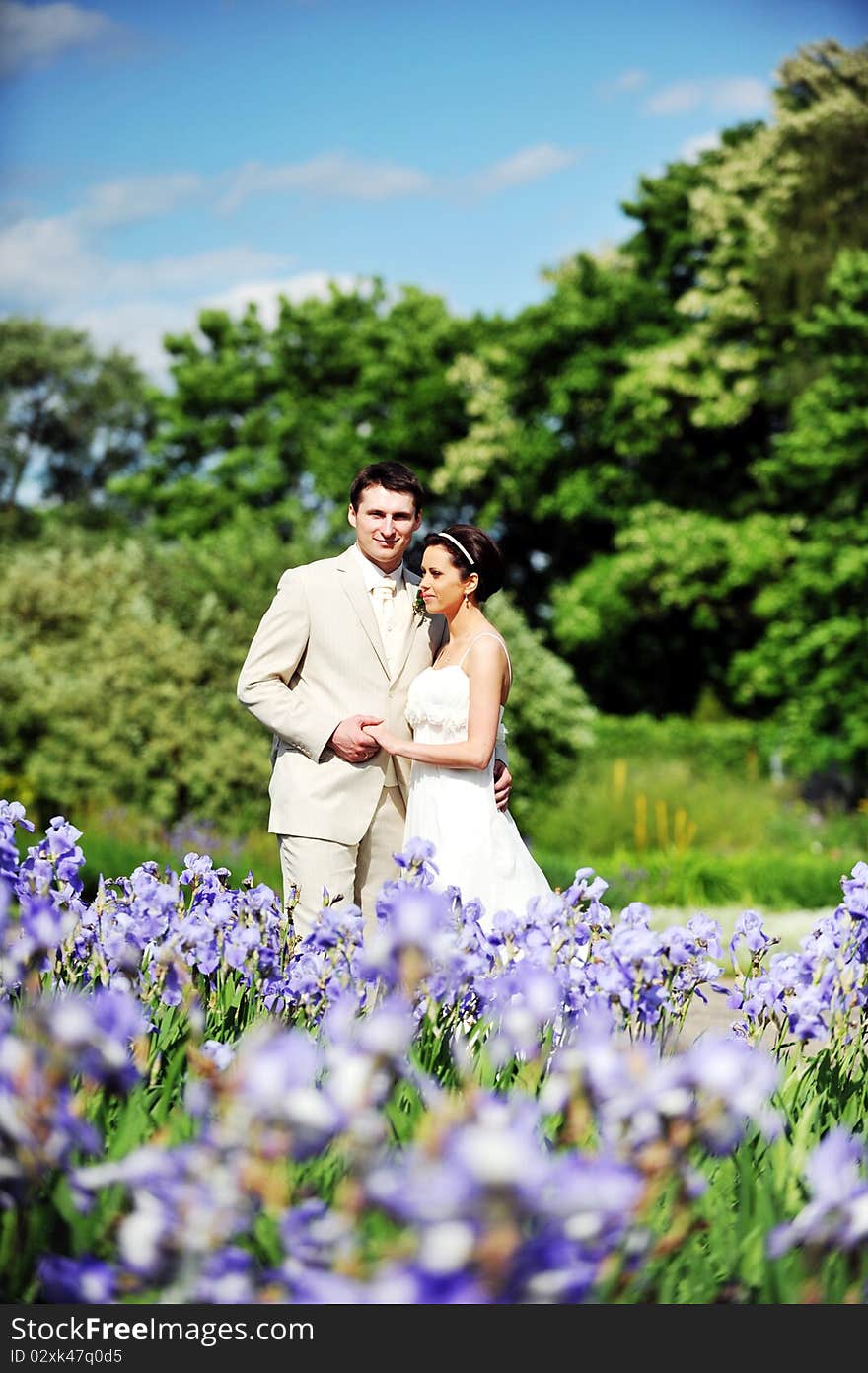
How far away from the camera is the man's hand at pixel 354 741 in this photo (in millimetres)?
3871

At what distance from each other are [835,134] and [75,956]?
19852 millimetres

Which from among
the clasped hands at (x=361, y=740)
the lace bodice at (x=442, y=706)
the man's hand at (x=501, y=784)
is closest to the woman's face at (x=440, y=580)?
the lace bodice at (x=442, y=706)

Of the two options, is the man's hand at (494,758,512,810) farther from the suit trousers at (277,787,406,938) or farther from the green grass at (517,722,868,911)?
the green grass at (517,722,868,911)

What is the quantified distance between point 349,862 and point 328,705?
51 centimetres

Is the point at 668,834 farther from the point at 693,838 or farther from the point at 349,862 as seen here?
the point at 349,862

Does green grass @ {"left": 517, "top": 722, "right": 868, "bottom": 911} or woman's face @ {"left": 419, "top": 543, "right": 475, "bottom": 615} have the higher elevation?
woman's face @ {"left": 419, "top": 543, "right": 475, "bottom": 615}

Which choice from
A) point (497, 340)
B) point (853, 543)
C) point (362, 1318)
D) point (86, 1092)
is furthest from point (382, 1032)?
point (497, 340)

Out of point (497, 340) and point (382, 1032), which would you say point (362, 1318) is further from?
point (497, 340)

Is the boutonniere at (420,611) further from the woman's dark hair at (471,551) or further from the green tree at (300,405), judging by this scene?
the green tree at (300,405)

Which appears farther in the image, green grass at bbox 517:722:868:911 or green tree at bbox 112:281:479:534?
green tree at bbox 112:281:479:534

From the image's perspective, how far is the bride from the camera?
→ 386cm

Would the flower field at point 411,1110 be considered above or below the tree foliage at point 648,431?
below

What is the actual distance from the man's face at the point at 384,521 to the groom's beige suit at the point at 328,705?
0.38 ft

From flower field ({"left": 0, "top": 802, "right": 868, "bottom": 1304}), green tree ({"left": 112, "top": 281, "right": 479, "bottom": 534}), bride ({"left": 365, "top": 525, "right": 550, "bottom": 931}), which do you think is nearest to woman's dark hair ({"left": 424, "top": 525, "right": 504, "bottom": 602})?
bride ({"left": 365, "top": 525, "right": 550, "bottom": 931})
